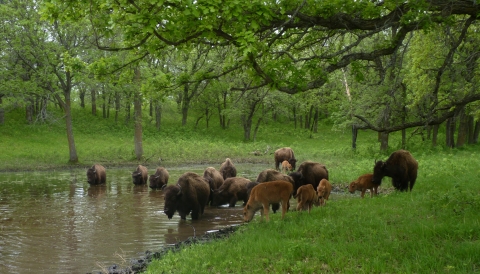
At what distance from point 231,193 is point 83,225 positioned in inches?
199

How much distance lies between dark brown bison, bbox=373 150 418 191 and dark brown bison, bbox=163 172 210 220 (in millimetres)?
5408

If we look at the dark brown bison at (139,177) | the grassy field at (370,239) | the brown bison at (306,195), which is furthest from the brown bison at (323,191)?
the dark brown bison at (139,177)

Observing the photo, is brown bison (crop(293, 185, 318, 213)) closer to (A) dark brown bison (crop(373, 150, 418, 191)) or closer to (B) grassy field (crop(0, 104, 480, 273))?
(B) grassy field (crop(0, 104, 480, 273))

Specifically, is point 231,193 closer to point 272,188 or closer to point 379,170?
point 272,188

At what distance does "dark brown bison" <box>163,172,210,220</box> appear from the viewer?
13.1m

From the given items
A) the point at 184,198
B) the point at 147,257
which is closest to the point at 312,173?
the point at 184,198

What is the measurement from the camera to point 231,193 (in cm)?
1541

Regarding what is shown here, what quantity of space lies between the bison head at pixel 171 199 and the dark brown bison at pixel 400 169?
5952 millimetres

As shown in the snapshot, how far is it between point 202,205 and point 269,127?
4394cm

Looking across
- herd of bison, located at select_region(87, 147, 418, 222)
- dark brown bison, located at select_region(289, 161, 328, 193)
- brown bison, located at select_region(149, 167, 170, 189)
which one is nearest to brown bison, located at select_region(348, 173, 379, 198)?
herd of bison, located at select_region(87, 147, 418, 222)

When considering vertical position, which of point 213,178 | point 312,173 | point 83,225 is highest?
point 312,173

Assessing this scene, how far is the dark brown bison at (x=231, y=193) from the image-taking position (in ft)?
50.5

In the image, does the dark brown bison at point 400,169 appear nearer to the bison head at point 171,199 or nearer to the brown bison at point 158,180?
the bison head at point 171,199

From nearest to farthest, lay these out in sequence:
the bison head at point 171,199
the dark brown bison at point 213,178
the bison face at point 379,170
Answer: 1. the bison head at point 171,199
2. the bison face at point 379,170
3. the dark brown bison at point 213,178
